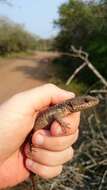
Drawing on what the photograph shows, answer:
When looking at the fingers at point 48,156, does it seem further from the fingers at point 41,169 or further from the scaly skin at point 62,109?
the scaly skin at point 62,109

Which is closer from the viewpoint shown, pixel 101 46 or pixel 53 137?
pixel 53 137

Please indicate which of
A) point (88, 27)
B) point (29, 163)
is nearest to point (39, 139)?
point (29, 163)

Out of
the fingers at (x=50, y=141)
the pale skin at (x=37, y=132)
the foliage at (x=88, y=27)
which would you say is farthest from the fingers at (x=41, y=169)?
the foliage at (x=88, y=27)

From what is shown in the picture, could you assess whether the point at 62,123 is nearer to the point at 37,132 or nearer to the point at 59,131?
the point at 59,131

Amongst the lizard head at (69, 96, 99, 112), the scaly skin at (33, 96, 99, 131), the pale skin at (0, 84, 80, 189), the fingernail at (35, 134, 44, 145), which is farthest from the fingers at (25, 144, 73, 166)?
the lizard head at (69, 96, 99, 112)

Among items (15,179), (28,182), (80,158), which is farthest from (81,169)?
(15,179)

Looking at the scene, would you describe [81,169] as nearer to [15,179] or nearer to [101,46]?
[15,179]

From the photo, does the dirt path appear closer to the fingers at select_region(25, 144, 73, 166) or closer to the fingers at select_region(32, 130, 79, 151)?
the fingers at select_region(25, 144, 73, 166)
